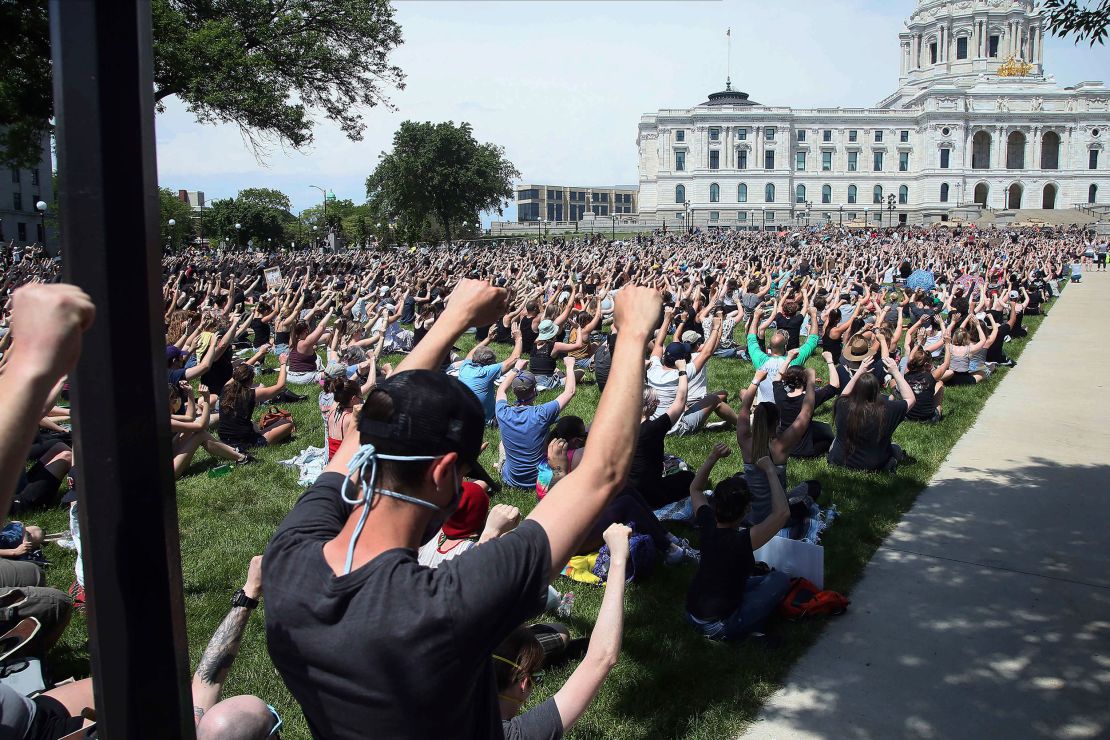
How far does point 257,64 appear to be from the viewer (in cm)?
2267

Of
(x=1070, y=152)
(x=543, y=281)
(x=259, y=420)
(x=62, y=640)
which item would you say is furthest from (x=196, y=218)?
(x=1070, y=152)

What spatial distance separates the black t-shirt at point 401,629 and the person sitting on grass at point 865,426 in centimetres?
664

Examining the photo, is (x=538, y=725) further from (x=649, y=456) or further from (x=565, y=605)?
(x=649, y=456)

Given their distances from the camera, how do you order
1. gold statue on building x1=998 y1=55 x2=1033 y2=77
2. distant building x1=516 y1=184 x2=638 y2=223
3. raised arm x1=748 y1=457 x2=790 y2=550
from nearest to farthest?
1. raised arm x1=748 y1=457 x2=790 y2=550
2. gold statue on building x1=998 y1=55 x2=1033 y2=77
3. distant building x1=516 y1=184 x2=638 y2=223

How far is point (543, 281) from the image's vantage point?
22156 millimetres

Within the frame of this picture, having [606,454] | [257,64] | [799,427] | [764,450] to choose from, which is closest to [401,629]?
[606,454]

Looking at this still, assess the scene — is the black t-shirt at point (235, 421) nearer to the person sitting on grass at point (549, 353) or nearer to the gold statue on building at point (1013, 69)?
the person sitting on grass at point (549, 353)

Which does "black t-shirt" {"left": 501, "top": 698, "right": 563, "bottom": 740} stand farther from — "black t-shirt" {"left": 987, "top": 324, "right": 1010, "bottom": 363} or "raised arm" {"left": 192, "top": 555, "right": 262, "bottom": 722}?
"black t-shirt" {"left": 987, "top": 324, "right": 1010, "bottom": 363}

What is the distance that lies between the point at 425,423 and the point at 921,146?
11575 centimetres

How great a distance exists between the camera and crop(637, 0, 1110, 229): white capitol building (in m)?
99.1

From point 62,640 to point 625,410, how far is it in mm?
4572

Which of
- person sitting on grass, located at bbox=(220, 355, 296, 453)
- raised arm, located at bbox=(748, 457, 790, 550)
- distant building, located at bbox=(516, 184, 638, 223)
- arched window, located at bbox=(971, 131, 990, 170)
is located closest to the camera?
raised arm, located at bbox=(748, 457, 790, 550)

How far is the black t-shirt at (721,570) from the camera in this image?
15.8 ft

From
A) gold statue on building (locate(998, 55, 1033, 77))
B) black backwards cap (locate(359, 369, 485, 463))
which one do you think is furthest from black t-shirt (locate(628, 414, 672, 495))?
gold statue on building (locate(998, 55, 1033, 77))
